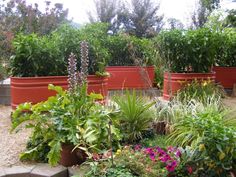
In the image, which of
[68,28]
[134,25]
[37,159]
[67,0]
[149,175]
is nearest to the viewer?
[149,175]

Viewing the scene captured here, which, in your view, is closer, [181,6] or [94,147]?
[94,147]

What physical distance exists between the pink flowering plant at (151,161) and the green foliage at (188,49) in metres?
3.60

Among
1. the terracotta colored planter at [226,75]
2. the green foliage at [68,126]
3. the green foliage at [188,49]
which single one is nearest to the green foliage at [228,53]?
the terracotta colored planter at [226,75]

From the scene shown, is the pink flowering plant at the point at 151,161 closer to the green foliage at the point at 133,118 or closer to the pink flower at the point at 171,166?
the pink flower at the point at 171,166

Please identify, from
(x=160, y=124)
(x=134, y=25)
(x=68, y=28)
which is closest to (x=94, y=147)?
(x=160, y=124)

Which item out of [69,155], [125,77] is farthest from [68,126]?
[125,77]

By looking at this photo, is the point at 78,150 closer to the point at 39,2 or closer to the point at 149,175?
the point at 149,175

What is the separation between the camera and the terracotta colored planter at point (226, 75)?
7844 mm

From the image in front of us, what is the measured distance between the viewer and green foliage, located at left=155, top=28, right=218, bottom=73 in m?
6.36

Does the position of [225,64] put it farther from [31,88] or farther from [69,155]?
A: [69,155]

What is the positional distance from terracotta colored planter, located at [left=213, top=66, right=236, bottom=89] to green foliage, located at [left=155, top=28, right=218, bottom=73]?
4.60 ft

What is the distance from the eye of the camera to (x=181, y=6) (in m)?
17.9

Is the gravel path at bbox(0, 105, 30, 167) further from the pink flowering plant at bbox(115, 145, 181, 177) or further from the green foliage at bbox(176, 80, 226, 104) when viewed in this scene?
the green foliage at bbox(176, 80, 226, 104)

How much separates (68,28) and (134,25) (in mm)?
12965
